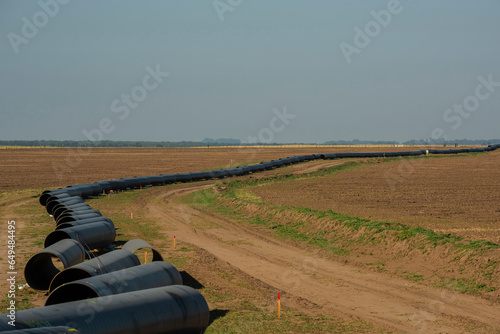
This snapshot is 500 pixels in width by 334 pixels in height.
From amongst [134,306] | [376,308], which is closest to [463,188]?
[376,308]

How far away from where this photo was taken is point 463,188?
153 ft

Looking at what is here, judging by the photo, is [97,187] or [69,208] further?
[97,187]

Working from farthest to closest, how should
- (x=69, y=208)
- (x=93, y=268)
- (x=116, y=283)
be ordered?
(x=69, y=208), (x=93, y=268), (x=116, y=283)

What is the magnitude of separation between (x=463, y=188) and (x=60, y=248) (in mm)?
36452

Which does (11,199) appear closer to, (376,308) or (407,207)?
(407,207)

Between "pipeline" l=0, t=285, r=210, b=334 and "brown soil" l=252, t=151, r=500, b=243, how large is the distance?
14025mm

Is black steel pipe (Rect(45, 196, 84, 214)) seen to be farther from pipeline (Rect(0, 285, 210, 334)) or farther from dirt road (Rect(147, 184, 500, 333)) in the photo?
pipeline (Rect(0, 285, 210, 334))

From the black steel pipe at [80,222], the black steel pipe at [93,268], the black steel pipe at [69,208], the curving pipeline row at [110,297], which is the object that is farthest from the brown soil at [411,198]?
the black steel pipe at [93,268]

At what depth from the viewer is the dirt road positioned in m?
15.0

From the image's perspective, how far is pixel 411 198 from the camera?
3969 cm

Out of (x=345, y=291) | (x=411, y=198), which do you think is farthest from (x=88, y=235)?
(x=411, y=198)

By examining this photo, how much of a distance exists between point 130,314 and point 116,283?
2.24 meters

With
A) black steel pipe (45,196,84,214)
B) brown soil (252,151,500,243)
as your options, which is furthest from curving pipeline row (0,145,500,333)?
brown soil (252,151,500,243)

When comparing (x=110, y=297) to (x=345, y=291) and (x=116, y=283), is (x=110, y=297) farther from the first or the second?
(x=345, y=291)
